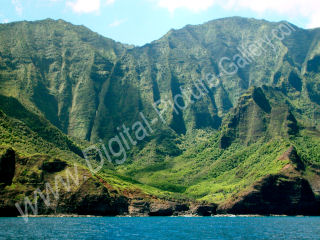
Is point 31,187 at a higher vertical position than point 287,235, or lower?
higher

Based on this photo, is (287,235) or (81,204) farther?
(81,204)

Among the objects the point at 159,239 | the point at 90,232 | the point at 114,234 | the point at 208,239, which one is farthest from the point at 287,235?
the point at 90,232

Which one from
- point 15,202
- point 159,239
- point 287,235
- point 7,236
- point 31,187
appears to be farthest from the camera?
point 31,187

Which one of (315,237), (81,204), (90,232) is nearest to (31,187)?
(81,204)

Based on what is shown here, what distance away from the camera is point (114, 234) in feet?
365

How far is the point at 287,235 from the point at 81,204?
11484 centimetres

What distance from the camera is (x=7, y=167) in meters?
184

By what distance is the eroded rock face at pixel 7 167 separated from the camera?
A: 181000 mm

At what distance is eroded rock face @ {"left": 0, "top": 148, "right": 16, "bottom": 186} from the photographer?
18100cm

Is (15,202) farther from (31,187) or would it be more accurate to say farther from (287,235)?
(287,235)

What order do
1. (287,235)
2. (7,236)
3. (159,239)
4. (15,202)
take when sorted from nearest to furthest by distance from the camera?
(7,236), (159,239), (287,235), (15,202)

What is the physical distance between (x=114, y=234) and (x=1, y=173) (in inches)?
3541

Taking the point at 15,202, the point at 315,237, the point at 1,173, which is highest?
the point at 1,173

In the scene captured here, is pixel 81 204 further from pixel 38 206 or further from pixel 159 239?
pixel 159 239
